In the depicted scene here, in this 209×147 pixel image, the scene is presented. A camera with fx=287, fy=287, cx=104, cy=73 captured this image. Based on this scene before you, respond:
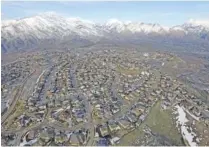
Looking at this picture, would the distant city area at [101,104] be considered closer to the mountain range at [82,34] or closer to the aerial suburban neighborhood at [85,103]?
the aerial suburban neighborhood at [85,103]

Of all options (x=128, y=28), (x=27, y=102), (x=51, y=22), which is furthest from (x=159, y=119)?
(x=128, y=28)

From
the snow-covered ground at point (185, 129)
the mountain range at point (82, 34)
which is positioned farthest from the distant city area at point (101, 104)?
the mountain range at point (82, 34)

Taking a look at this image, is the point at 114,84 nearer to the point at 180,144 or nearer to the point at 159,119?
the point at 159,119

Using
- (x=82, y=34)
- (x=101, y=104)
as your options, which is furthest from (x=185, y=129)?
(x=82, y=34)

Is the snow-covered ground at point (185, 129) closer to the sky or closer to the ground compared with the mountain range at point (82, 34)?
closer to the sky

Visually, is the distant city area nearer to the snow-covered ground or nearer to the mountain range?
the snow-covered ground

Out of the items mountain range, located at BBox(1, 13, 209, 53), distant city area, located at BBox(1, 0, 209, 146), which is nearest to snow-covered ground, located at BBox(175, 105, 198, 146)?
distant city area, located at BBox(1, 0, 209, 146)

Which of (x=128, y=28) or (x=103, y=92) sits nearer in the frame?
(x=103, y=92)
